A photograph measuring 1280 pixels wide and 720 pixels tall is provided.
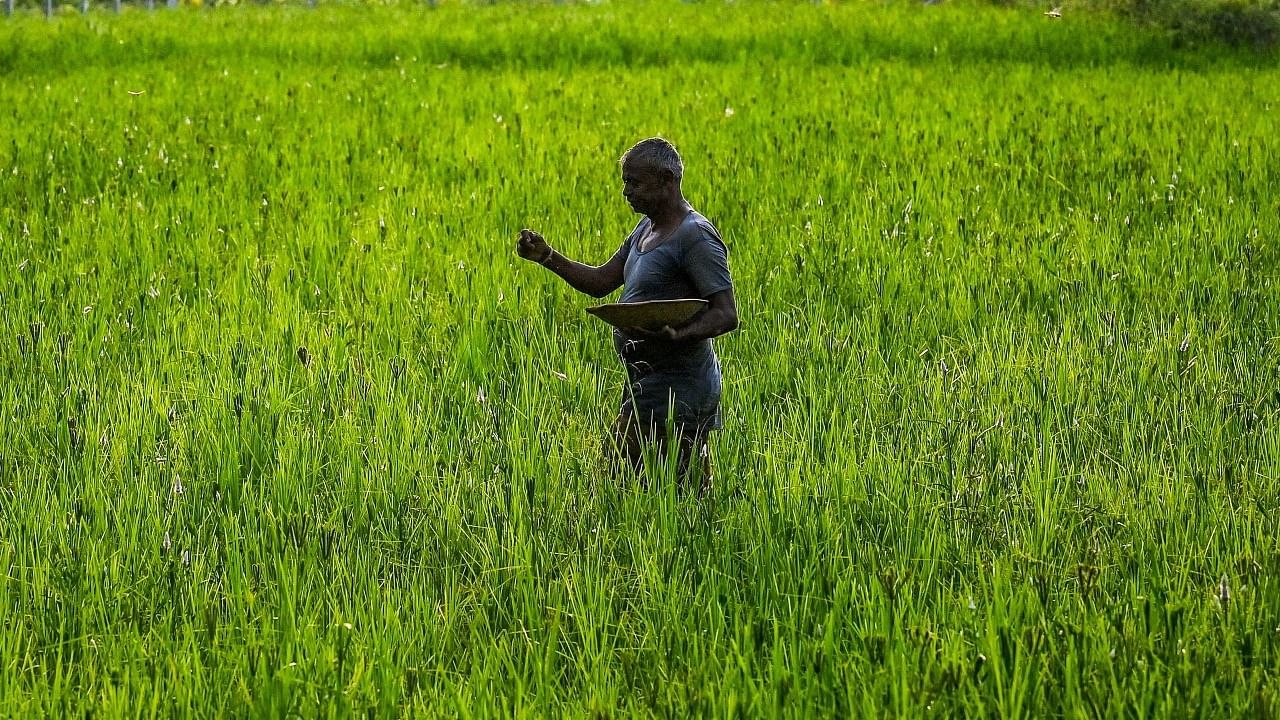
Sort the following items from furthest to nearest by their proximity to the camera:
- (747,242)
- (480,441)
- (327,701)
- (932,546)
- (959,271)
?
1. (747,242)
2. (959,271)
3. (480,441)
4. (932,546)
5. (327,701)

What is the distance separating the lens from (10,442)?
3.96 m

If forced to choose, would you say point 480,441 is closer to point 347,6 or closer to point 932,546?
point 932,546

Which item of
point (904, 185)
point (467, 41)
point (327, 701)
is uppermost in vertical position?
point (467, 41)

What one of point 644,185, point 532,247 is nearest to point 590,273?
point 532,247

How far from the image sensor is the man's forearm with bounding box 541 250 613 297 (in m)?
3.73

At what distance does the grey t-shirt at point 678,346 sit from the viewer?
334cm

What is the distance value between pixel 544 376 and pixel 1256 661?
2.60m

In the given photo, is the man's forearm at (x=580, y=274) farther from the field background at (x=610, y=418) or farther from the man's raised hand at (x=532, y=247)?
the field background at (x=610, y=418)

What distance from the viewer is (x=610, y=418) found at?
4367mm

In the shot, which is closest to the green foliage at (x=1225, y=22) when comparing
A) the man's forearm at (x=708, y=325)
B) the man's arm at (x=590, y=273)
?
the man's arm at (x=590, y=273)

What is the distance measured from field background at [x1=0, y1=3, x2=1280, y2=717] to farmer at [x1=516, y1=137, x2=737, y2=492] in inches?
7.1

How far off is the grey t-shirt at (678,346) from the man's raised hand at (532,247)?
266 mm

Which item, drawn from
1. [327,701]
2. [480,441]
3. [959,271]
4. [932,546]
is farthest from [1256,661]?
[959,271]

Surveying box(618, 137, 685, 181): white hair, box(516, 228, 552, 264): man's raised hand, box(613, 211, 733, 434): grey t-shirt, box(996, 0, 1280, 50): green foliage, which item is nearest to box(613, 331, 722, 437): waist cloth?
box(613, 211, 733, 434): grey t-shirt
